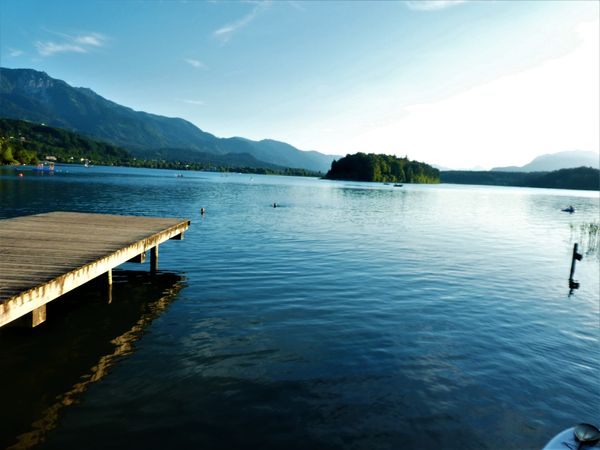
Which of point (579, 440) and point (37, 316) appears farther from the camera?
point (37, 316)

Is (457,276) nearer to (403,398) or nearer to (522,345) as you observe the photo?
(522,345)

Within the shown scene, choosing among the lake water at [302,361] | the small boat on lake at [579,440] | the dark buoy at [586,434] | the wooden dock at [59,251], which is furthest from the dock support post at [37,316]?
the dark buoy at [586,434]

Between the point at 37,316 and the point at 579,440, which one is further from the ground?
the point at 37,316

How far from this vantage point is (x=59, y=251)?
12.7 m

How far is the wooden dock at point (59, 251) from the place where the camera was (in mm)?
8633

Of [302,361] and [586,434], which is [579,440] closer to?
[586,434]

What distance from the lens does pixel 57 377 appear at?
31.0 feet

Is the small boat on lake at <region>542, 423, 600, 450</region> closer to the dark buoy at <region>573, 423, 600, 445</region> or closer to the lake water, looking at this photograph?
the dark buoy at <region>573, 423, 600, 445</region>

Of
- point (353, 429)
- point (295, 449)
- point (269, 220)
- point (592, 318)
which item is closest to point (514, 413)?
point (353, 429)

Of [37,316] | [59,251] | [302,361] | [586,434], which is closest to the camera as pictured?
[586,434]

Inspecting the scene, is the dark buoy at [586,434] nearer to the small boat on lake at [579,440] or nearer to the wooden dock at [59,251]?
the small boat on lake at [579,440]

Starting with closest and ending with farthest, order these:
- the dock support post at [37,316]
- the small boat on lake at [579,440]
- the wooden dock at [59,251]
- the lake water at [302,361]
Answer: the small boat on lake at [579,440] < the lake water at [302,361] < the wooden dock at [59,251] < the dock support post at [37,316]

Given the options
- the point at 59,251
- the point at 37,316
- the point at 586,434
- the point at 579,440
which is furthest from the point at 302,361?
the point at 59,251

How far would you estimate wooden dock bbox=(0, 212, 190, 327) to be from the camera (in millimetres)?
8633
